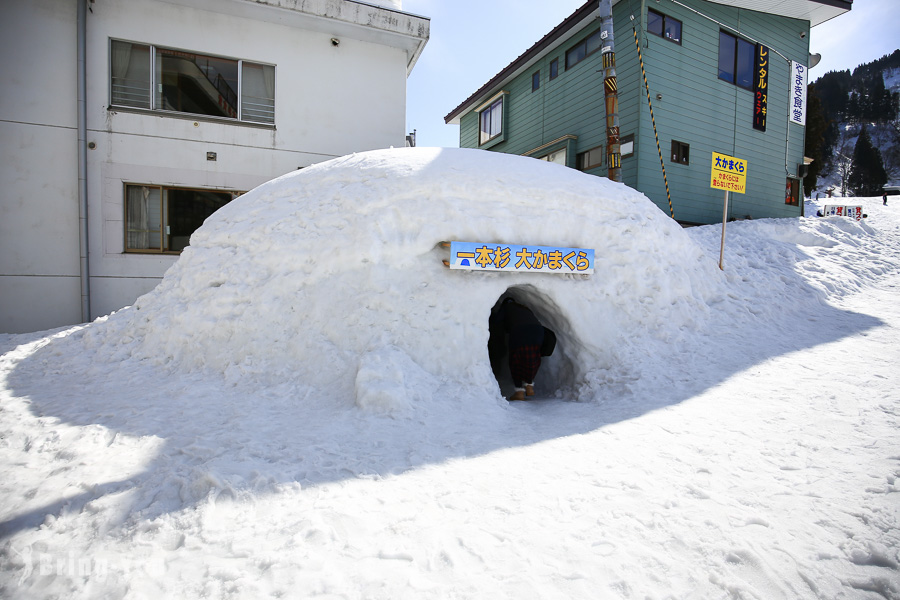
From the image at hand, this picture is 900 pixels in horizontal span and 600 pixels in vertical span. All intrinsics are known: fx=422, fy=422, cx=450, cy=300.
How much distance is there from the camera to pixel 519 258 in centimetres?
521

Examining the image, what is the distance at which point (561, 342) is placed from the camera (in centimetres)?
597

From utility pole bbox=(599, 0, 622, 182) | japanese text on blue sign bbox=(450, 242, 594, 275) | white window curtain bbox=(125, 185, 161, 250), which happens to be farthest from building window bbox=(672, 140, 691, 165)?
white window curtain bbox=(125, 185, 161, 250)

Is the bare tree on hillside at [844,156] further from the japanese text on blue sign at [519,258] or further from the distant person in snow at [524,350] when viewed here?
the distant person in snow at [524,350]

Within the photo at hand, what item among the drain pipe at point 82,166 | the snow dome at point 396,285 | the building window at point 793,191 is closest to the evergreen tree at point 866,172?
the building window at point 793,191

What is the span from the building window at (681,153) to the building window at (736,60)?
256 cm

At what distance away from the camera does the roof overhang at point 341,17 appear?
28.0ft

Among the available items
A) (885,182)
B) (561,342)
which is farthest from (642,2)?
(885,182)

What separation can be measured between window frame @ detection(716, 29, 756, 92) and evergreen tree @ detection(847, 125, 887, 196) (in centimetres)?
3949

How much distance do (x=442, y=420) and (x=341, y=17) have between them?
29.3 ft

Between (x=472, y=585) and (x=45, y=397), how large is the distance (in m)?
4.85

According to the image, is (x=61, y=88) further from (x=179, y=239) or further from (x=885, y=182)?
(x=885, y=182)

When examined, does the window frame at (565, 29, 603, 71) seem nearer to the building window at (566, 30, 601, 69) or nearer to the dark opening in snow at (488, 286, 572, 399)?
the building window at (566, 30, 601, 69)

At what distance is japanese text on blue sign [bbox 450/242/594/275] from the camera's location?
5.00 metres

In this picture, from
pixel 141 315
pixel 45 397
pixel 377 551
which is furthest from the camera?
pixel 141 315
